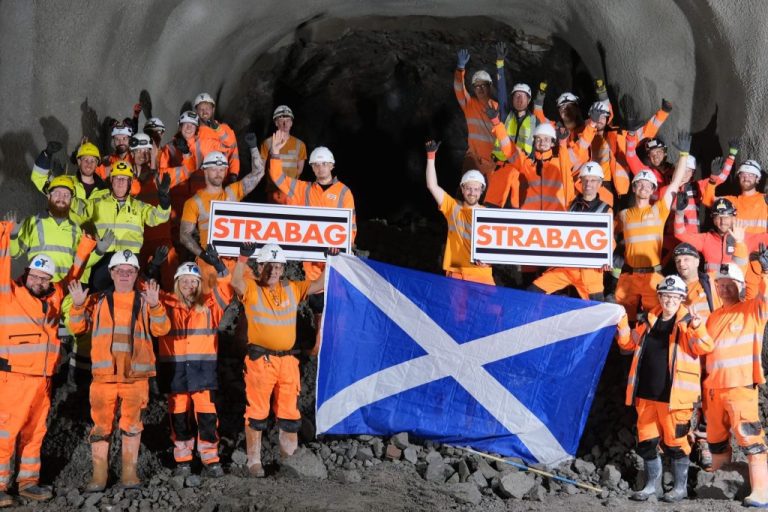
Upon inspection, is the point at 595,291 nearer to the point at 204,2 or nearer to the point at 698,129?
the point at 698,129

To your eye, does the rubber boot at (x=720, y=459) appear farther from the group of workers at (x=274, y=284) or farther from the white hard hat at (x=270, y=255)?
the white hard hat at (x=270, y=255)

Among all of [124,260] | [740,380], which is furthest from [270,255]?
[740,380]

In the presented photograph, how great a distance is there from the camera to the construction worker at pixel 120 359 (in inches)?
312

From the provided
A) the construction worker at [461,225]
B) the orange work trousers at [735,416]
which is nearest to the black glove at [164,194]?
the construction worker at [461,225]

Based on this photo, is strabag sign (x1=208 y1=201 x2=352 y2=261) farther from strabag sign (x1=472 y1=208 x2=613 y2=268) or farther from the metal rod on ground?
the metal rod on ground

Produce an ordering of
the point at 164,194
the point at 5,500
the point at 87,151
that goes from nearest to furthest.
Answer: the point at 5,500 → the point at 164,194 → the point at 87,151

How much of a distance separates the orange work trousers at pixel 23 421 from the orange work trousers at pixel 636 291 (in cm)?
557

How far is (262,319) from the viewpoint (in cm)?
827

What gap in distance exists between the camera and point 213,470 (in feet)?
27.1

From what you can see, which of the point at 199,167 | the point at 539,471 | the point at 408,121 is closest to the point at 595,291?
the point at 539,471

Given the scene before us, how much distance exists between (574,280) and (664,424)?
187cm

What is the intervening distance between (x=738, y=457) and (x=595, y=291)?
2.05 metres

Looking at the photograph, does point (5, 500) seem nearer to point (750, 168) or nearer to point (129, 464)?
point (129, 464)

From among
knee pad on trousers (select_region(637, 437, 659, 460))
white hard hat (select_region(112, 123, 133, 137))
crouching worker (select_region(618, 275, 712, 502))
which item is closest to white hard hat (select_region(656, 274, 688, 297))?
crouching worker (select_region(618, 275, 712, 502))
